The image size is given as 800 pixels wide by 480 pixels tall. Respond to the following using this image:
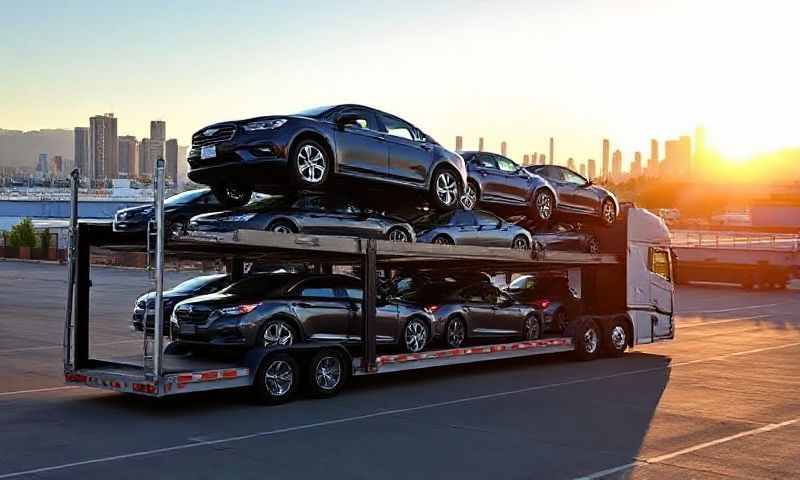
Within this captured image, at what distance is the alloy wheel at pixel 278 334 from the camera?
40.5 feet

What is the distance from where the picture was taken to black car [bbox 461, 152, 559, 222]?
16234 mm

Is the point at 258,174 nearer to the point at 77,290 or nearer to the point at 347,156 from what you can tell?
the point at 347,156

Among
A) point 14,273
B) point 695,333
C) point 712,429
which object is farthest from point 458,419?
point 14,273

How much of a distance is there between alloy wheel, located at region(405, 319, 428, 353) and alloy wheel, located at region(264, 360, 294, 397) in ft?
8.64

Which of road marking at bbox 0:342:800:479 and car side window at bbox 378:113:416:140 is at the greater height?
car side window at bbox 378:113:416:140

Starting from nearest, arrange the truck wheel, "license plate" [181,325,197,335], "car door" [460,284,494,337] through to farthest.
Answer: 1. "license plate" [181,325,197,335]
2. "car door" [460,284,494,337]
3. the truck wheel

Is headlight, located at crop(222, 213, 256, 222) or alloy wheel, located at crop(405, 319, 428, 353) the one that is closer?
headlight, located at crop(222, 213, 256, 222)

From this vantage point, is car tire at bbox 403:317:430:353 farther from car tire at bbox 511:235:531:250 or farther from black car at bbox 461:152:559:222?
car tire at bbox 511:235:531:250

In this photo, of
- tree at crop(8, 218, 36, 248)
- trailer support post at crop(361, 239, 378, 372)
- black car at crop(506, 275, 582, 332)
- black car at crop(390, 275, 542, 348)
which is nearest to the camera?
trailer support post at crop(361, 239, 378, 372)

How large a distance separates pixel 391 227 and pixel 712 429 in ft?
16.8

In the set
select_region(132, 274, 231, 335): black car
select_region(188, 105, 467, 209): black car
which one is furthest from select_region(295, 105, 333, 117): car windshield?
select_region(132, 274, 231, 335): black car

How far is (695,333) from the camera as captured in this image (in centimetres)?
2377

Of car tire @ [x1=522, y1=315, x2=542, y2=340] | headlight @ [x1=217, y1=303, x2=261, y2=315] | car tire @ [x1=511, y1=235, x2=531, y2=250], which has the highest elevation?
car tire @ [x1=511, y1=235, x2=531, y2=250]

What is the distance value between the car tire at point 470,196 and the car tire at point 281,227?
13.2 feet
